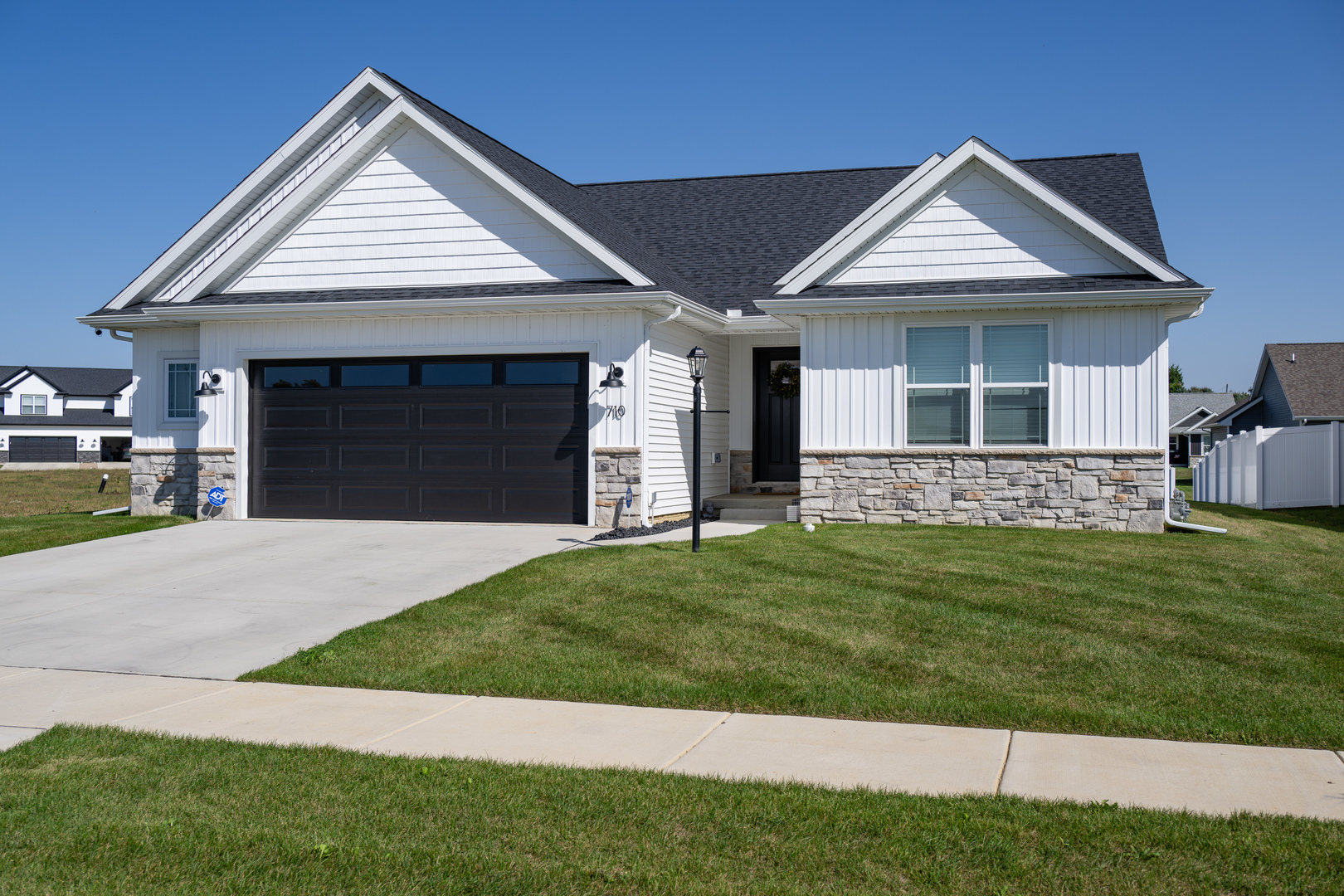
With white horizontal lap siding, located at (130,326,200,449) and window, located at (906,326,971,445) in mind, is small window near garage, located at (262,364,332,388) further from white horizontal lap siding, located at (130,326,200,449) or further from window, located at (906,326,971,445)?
window, located at (906,326,971,445)

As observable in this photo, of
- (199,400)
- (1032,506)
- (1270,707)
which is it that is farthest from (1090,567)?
(199,400)

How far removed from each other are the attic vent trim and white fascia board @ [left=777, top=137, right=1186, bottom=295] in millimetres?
7960

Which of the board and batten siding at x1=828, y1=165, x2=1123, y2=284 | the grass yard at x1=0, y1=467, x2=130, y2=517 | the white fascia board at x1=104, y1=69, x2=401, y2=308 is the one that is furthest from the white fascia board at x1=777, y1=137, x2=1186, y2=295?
the grass yard at x1=0, y1=467, x2=130, y2=517

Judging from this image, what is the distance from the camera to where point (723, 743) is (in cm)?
552

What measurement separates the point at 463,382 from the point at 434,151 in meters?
3.40

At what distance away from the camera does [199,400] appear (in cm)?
1633

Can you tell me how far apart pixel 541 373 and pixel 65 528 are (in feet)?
23.9

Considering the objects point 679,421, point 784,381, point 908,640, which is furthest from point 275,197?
point 908,640

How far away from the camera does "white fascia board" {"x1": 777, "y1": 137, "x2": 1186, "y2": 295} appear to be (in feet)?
44.9

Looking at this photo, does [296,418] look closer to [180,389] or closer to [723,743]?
[180,389]

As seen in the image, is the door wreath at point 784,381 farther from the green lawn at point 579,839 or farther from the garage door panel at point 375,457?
the green lawn at point 579,839

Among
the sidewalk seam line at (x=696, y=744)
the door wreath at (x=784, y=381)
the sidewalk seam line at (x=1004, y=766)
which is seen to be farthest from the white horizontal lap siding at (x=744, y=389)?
the sidewalk seam line at (x=1004, y=766)

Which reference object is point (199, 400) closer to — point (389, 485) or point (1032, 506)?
point (389, 485)

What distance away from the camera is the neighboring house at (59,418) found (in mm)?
64562
